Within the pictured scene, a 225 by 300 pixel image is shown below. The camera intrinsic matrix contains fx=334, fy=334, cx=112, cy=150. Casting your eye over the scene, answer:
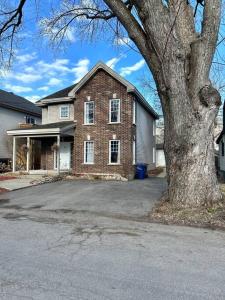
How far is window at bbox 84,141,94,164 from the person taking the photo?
21.8 m

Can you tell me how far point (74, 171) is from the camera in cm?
2200

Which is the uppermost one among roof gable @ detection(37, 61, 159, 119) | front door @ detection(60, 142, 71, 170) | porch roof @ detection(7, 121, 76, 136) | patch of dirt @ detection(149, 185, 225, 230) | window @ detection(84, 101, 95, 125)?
roof gable @ detection(37, 61, 159, 119)

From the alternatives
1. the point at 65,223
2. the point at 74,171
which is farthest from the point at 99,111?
the point at 65,223

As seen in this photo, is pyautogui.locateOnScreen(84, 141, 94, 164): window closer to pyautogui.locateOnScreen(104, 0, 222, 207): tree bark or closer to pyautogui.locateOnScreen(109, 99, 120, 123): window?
pyautogui.locateOnScreen(109, 99, 120, 123): window

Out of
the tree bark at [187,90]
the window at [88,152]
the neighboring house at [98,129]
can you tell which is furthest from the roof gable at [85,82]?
the tree bark at [187,90]

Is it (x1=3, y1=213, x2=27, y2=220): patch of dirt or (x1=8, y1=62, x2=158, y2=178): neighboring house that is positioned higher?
(x1=8, y1=62, x2=158, y2=178): neighboring house

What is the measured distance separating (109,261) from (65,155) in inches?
745

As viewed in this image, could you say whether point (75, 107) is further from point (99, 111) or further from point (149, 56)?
point (149, 56)

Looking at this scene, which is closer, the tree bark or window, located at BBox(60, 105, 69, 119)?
the tree bark

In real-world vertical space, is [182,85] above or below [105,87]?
below

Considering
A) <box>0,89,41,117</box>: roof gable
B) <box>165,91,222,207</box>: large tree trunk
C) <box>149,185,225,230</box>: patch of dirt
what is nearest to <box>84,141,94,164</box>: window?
<box>0,89,41,117</box>: roof gable

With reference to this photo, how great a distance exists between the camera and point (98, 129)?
70.6 feet

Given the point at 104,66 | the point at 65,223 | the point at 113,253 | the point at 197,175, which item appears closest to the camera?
the point at 113,253

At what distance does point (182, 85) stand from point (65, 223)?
4.70m
